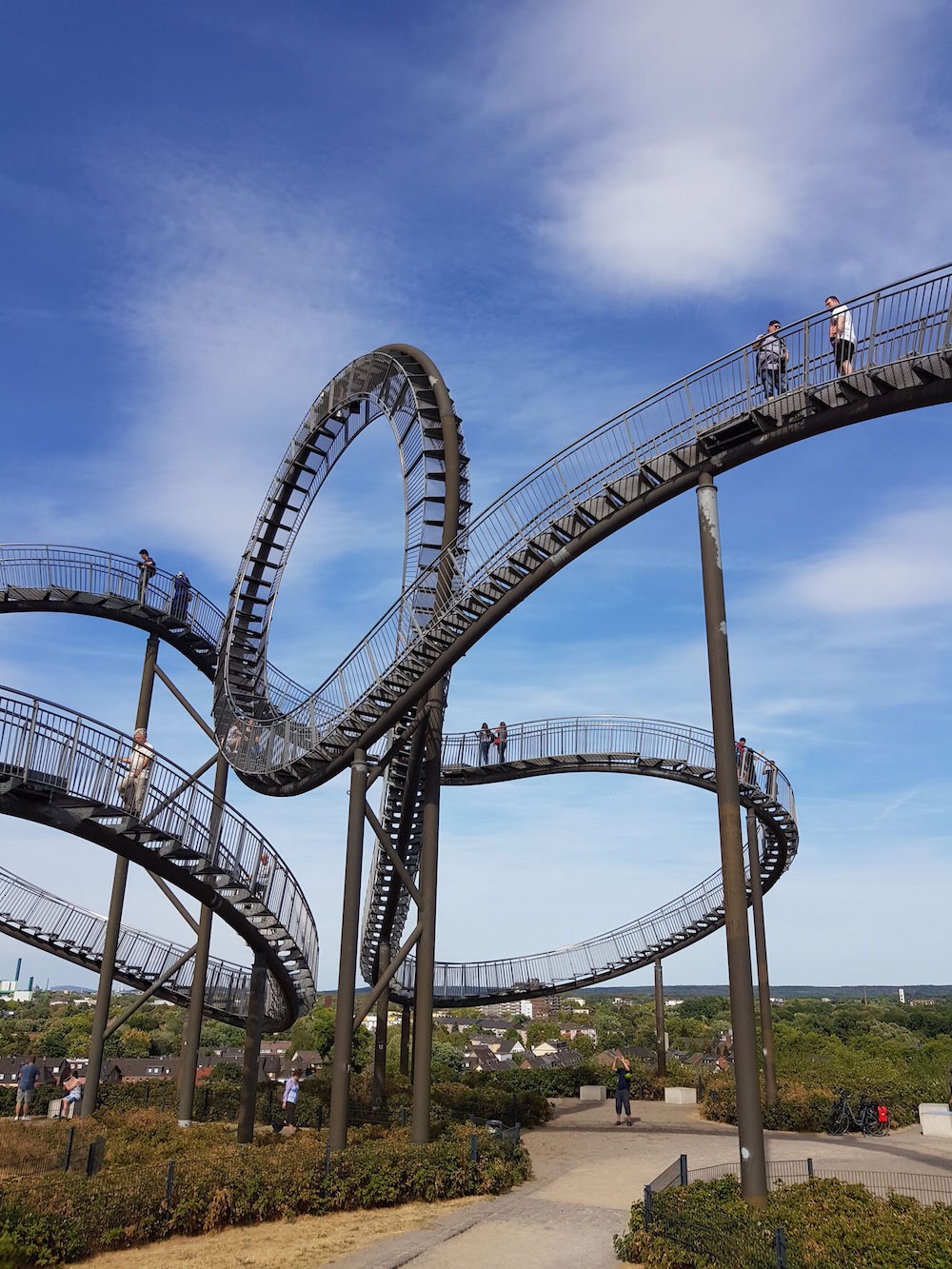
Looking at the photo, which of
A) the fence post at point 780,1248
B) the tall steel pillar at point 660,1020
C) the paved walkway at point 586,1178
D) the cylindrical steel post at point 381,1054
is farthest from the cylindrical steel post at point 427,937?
the tall steel pillar at point 660,1020

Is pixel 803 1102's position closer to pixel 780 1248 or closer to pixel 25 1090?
pixel 780 1248

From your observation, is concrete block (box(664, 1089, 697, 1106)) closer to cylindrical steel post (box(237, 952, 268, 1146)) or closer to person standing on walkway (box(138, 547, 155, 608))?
cylindrical steel post (box(237, 952, 268, 1146))

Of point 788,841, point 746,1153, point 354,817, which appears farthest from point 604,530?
point 788,841

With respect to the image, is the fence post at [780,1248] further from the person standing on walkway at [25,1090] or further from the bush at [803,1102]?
the person standing on walkway at [25,1090]

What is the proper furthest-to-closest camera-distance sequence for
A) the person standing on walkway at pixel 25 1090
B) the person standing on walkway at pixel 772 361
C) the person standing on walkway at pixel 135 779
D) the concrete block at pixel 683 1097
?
the concrete block at pixel 683 1097 < the person standing on walkway at pixel 25 1090 < the person standing on walkway at pixel 135 779 < the person standing on walkway at pixel 772 361

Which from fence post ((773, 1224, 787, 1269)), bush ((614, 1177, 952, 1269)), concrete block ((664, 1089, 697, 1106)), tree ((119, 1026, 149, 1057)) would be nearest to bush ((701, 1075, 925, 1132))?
concrete block ((664, 1089, 697, 1106))

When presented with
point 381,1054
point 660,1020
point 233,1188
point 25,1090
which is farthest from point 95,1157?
point 660,1020

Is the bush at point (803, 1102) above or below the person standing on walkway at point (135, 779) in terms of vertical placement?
below
